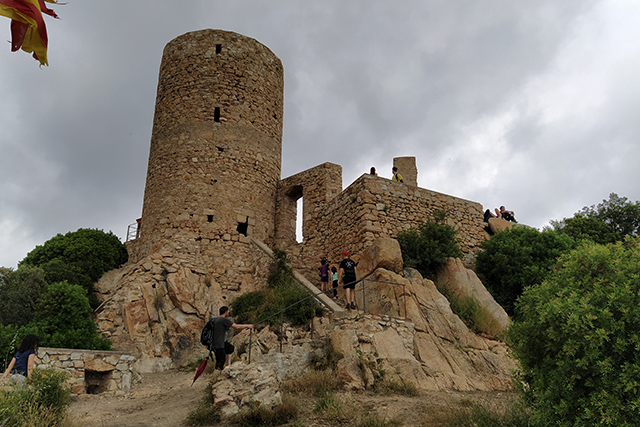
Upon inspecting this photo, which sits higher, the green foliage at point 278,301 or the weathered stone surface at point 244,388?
the green foliage at point 278,301

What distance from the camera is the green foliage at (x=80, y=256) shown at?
1437 cm

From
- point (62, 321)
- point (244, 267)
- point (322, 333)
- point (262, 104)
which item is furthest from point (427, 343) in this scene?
point (262, 104)

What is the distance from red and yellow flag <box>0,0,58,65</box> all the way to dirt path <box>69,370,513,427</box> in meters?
5.04

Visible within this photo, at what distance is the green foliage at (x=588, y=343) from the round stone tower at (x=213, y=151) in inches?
434

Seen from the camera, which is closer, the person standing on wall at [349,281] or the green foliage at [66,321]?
the green foliage at [66,321]

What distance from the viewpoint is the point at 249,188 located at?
1672 cm

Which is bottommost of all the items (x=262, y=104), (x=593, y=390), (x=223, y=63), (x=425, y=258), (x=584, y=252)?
(x=593, y=390)

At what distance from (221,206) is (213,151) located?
6.38 feet

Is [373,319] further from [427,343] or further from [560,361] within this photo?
[560,361]

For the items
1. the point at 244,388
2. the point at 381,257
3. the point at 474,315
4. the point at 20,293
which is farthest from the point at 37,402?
the point at 474,315

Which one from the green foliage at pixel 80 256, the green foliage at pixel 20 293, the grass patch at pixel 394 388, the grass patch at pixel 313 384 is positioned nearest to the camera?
the grass patch at pixel 313 384

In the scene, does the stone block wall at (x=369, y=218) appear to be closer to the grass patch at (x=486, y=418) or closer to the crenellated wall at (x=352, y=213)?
the crenellated wall at (x=352, y=213)

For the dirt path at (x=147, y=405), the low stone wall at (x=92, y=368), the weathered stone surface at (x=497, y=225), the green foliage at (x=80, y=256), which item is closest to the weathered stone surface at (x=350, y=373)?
the dirt path at (x=147, y=405)

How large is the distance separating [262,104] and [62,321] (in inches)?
399
